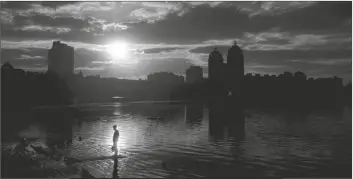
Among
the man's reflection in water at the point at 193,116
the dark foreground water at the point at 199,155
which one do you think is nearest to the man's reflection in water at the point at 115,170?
the dark foreground water at the point at 199,155

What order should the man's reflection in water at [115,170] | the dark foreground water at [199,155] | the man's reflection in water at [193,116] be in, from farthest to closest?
1. the man's reflection in water at [193,116]
2. the dark foreground water at [199,155]
3. the man's reflection in water at [115,170]

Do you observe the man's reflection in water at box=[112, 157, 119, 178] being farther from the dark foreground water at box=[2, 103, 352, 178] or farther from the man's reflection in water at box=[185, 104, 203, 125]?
the man's reflection in water at box=[185, 104, 203, 125]

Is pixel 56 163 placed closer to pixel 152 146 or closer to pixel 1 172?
pixel 1 172

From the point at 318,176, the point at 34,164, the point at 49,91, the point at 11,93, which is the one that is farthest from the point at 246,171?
the point at 49,91

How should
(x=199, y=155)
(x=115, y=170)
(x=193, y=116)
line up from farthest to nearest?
(x=193, y=116)
(x=199, y=155)
(x=115, y=170)

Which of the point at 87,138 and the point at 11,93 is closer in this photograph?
the point at 87,138

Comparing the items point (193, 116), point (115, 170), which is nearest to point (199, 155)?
point (115, 170)

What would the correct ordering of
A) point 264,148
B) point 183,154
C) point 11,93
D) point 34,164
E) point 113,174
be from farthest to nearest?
point 11,93
point 264,148
point 183,154
point 34,164
point 113,174

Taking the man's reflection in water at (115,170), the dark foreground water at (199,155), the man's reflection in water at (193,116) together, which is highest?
the man's reflection in water at (115,170)

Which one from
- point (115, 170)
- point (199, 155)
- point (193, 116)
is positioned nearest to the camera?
point (115, 170)

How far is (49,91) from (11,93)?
21.2m

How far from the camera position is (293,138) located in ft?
139

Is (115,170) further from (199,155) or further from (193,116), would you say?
(193,116)

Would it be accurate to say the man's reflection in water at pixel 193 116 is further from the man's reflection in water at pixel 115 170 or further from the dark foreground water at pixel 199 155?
the man's reflection in water at pixel 115 170
